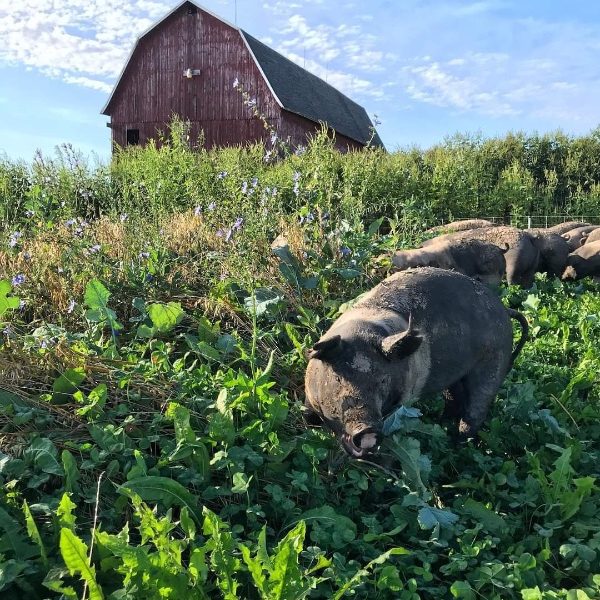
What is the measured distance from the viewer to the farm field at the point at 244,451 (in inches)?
87.0

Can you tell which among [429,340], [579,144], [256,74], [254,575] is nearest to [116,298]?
[429,340]

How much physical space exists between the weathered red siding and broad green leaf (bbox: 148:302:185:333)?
20.7m

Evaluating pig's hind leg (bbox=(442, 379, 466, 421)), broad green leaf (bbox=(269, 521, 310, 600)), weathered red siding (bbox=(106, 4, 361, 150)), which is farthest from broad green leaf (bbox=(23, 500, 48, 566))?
weathered red siding (bbox=(106, 4, 361, 150))

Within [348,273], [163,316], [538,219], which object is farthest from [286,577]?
[538,219]

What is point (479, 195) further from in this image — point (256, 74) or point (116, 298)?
point (256, 74)

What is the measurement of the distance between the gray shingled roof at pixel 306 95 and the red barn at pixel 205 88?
6 cm

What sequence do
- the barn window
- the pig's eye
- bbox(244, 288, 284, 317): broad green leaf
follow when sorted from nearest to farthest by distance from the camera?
the pig's eye
bbox(244, 288, 284, 317): broad green leaf
the barn window

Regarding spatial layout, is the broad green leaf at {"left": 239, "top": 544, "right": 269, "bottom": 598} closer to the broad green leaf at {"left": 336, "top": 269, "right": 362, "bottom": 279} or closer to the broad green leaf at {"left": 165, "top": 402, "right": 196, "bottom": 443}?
the broad green leaf at {"left": 165, "top": 402, "right": 196, "bottom": 443}

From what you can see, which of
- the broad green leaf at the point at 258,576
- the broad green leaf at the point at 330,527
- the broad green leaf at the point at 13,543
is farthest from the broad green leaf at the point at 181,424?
the broad green leaf at the point at 258,576

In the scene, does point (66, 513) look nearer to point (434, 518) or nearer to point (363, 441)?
point (363, 441)

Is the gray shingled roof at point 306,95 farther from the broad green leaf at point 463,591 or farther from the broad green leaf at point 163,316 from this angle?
the broad green leaf at point 463,591

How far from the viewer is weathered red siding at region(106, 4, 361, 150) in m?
24.1

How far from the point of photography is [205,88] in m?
24.9

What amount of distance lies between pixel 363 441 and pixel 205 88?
2465cm
